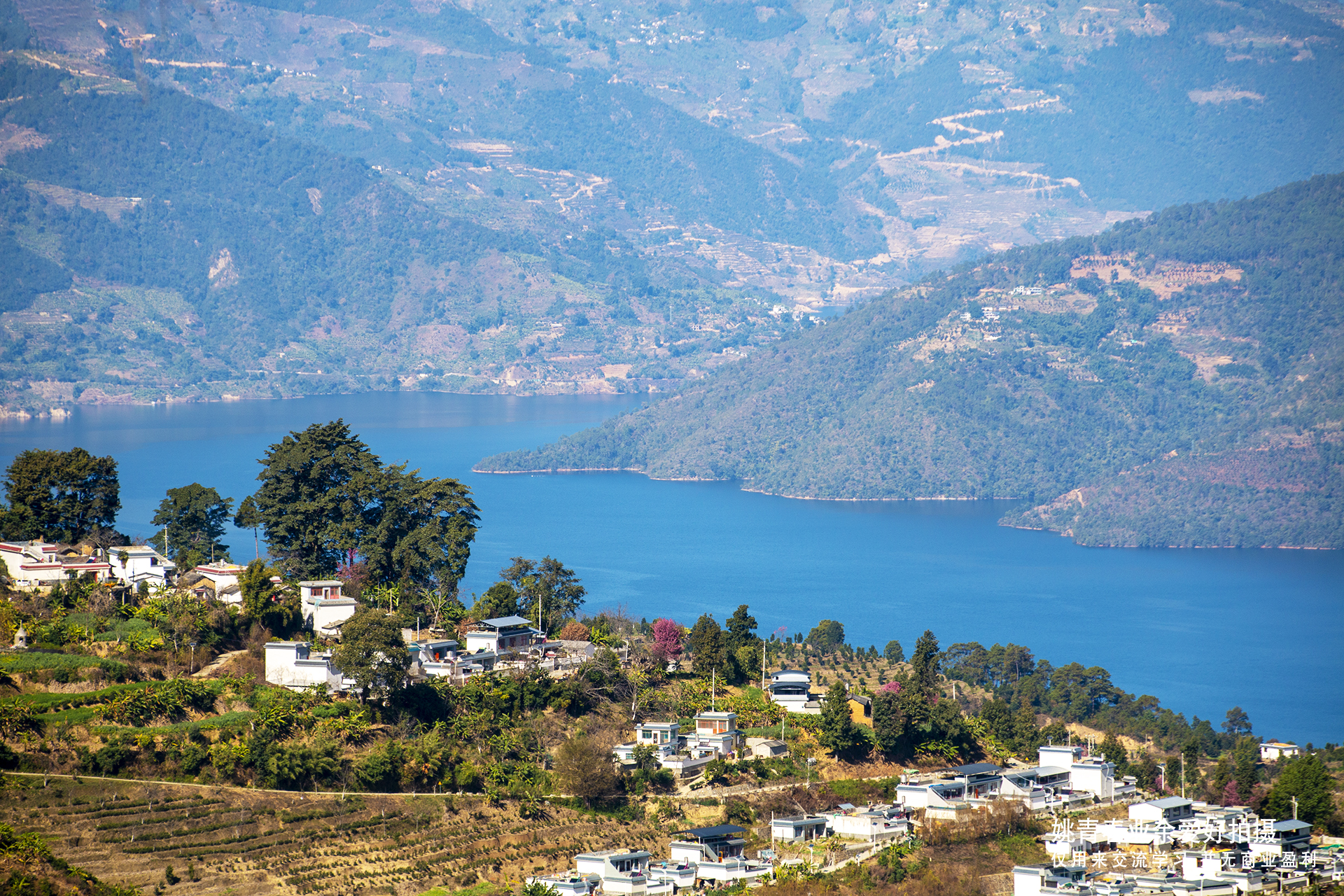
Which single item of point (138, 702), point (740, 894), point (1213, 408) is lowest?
point (740, 894)

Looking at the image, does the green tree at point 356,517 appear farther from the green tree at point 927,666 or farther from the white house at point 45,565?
the green tree at point 927,666

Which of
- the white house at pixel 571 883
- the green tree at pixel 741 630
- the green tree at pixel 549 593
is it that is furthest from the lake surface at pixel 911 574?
the white house at pixel 571 883

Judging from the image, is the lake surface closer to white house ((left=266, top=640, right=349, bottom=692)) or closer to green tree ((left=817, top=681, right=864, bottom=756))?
green tree ((left=817, top=681, right=864, bottom=756))

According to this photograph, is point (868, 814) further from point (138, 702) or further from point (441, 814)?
point (138, 702)

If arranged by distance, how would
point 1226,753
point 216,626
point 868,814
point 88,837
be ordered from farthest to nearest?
point 1226,753 → point 216,626 → point 868,814 → point 88,837

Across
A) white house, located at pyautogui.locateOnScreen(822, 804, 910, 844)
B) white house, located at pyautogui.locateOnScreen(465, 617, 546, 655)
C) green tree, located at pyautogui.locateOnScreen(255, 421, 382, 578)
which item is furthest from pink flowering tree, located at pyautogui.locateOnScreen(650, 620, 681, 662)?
white house, located at pyautogui.locateOnScreen(822, 804, 910, 844)

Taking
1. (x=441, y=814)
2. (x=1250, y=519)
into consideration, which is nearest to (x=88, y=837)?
(x=441, y=814)

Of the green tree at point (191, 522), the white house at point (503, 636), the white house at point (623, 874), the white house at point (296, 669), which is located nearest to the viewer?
the white house at point (623, 874)
